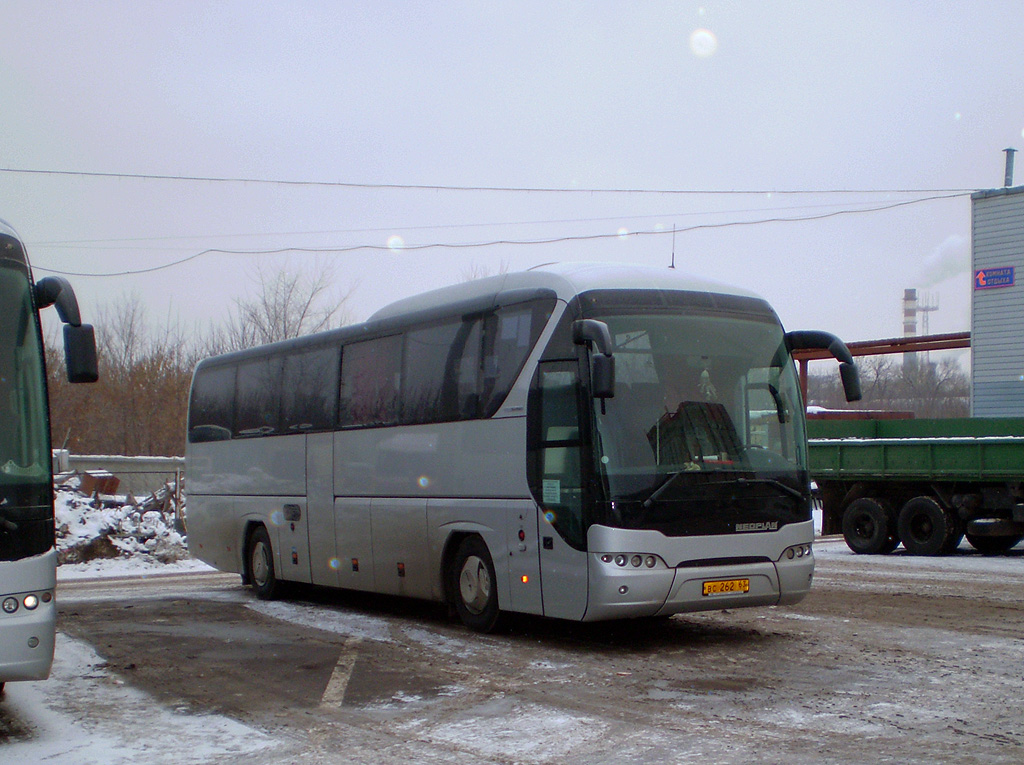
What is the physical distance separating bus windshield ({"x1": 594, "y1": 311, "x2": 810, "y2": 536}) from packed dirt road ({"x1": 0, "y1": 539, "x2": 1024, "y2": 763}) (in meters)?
1.19

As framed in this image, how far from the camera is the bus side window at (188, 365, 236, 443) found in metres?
16.0

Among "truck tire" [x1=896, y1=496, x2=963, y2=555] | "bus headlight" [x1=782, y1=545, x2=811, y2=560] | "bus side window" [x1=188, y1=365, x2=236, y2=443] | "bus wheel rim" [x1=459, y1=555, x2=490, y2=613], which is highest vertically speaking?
"bus side window" [x1=188, y1=365, x2=236, y2=443]

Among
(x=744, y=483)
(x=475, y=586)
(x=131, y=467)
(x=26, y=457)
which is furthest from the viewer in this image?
(x=131, y=467)

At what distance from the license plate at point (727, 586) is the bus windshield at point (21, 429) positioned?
5.27 metres

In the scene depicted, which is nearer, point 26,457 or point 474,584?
point 26,457

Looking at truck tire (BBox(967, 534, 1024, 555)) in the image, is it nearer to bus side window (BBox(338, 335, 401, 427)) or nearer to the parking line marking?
bus side window (BBox(338, 335, 401, 427))

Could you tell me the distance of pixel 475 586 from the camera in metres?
11.1

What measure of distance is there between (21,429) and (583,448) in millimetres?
4411

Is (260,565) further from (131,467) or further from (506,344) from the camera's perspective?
(131,467)

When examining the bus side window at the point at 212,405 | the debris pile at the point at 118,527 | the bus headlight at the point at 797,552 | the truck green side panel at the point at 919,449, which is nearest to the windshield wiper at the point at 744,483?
the bus headlight at the point at 797,552

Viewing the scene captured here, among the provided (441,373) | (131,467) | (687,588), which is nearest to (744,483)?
(687,588)

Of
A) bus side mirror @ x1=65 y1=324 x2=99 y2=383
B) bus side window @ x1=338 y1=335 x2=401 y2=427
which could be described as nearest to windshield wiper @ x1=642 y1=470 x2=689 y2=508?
bus side window @ x1=338 y1=335 x2=401 y2=427

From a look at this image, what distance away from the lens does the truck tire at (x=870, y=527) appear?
20031mm

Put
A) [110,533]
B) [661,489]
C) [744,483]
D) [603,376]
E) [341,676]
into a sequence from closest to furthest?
[341,676]
[603,376]
[661,489]
[744,483]
[110,533]
